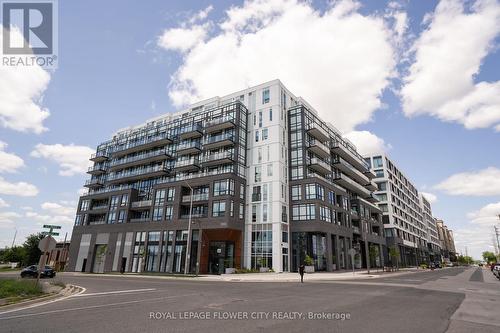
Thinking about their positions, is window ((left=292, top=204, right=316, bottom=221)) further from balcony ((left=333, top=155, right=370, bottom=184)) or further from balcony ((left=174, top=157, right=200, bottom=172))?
balcony ((left=174, top=157, right=200, bottom=172))

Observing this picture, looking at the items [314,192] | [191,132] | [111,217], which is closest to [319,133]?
[314,192]

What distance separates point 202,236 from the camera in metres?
46.3

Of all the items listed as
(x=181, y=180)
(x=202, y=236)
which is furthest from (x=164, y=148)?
(x=202, y=236)

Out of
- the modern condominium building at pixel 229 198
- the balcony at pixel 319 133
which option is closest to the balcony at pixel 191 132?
the modern condominium building at pixel 229 198

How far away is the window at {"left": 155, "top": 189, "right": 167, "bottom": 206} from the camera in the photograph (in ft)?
175

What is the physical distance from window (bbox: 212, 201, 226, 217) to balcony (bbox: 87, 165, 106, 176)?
38.8 m

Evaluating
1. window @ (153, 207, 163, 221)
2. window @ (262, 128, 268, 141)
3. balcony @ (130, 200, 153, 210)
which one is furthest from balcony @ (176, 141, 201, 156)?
window @ (262, 128, 268, 141)

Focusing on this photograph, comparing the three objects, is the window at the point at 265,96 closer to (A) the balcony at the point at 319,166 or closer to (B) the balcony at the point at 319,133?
(B) the balcony at the point at 319,133

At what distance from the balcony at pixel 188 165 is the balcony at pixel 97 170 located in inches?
1037

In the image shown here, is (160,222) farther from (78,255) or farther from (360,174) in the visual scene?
(360,174)

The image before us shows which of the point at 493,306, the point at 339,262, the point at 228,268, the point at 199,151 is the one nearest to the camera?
the point at 493,306

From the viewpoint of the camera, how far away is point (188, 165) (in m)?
54.5

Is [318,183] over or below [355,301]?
over

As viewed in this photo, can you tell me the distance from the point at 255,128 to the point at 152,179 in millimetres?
24682
